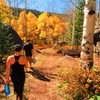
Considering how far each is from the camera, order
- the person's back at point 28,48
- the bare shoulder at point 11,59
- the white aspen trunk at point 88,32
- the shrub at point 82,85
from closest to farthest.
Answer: the bare shoulder at point 11,59 → the shrub at point 82,85 → the white aspen trunk at point 88,32 → the person's back at point 28,48

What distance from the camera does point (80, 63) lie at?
3.59 m

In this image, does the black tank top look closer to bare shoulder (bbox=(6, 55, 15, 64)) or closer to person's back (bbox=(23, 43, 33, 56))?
bare shoulder (bbox=(6, 55, 15, 64))

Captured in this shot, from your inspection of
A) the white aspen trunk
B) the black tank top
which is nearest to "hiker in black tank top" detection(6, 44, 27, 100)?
the black tank top

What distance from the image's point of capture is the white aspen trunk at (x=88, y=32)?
319 centimetres

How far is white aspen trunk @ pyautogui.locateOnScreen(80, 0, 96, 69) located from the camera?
10.5 feet

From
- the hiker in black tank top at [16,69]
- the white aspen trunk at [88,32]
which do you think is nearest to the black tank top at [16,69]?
the hiker in black tank top at [16,69]

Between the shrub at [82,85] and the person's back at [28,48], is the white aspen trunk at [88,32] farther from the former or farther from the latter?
the person's back at [28,48]

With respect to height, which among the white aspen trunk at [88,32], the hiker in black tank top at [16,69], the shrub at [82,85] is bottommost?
the shrub at [82,85]

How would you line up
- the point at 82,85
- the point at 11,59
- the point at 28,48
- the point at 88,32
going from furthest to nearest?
the point at 28,48 → the point at 88,32 → the point at 82,85 → the point at 11,59

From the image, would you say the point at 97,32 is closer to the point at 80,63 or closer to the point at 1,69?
the point at 80,63

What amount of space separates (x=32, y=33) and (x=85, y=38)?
1102 inches

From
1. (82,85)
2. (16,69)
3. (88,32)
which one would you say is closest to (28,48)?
(16,69)

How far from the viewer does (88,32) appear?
10.9 ft

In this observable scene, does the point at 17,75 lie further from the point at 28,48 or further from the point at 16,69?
the point at 28,48
